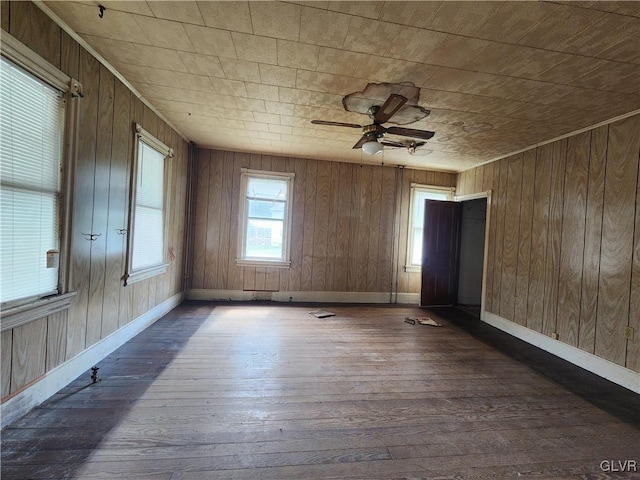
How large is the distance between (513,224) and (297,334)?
3407mm

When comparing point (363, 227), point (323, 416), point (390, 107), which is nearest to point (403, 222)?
point (363, 227)

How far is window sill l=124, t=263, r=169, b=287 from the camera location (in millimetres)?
3055

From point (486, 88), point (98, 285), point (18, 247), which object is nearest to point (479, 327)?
point (486, 88)

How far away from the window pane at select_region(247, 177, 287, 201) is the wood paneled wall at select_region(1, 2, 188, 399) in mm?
1895

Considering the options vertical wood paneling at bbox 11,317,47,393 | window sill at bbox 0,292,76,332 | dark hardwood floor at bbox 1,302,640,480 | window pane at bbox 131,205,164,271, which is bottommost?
dark hardwood floor at bbox 1,302,640,480

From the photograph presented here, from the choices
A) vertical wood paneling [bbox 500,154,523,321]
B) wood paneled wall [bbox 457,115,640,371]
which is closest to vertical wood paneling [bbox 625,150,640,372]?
wood paneled wall [bbox 457,115,640,371]

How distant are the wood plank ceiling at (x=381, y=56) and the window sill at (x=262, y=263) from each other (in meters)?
2.50

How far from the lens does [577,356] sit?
307 centimetres

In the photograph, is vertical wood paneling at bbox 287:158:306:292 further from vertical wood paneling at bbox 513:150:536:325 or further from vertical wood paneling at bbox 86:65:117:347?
vertical wood paneling at bbox 513:150:536:325

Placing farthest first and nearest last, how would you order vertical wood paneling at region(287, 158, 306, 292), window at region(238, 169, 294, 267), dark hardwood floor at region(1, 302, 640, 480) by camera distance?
vertical wood paneling at region(287, 158, 306, 292)
window at region(238, 169, 294, 267)
dark hardwood floor at region(1, 302, 640, 480)

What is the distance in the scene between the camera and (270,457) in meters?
1.61

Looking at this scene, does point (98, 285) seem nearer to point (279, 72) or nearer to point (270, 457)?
point (270, 457)

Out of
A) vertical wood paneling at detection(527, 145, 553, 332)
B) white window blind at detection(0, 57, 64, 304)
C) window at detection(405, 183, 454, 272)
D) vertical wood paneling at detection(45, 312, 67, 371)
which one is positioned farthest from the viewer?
window at detection(405, 183, 454, 272)

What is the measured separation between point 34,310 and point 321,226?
156 inches
